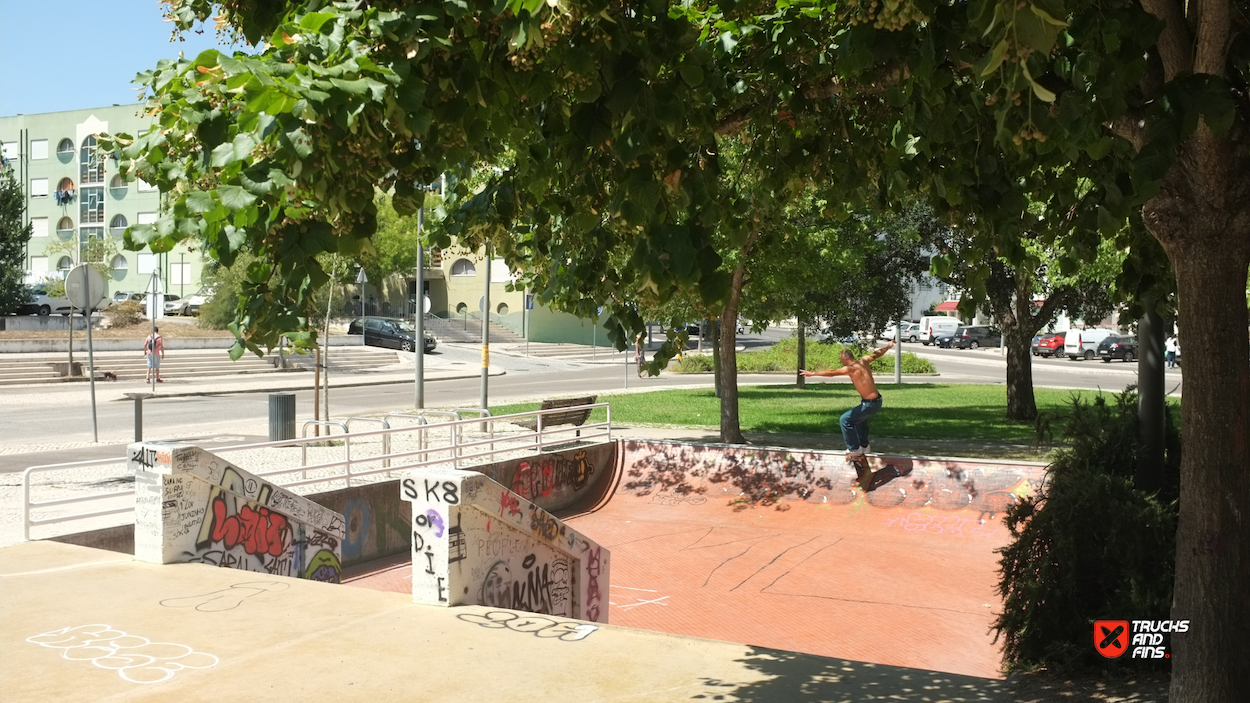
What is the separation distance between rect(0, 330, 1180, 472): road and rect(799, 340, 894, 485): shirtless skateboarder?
5.53 meters

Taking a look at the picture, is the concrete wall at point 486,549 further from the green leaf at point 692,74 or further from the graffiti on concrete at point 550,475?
the graffiti on concrete at point 550,475

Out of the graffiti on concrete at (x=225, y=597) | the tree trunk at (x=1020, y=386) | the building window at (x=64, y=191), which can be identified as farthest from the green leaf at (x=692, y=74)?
the building window at (x=64, y=191)

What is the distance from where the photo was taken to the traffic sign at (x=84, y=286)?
16.8m

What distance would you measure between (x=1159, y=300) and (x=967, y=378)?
1308 inches

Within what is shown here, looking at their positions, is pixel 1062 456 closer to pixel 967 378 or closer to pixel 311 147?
pixel 311 147

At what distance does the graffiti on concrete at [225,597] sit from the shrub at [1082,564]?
551cm

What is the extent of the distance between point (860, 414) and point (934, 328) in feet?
169

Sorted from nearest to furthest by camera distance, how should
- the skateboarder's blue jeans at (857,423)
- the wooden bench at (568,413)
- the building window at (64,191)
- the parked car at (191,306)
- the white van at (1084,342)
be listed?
1. the skateboarder's blue jeans at (857,423)
2. the wooden bench at (568,413)
3. the white van at (1084,342)
4. the parked car at (191,306)
5. the building window at (64,191)

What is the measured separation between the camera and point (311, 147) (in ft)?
11.2

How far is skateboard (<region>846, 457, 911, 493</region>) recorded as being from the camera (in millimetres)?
14281

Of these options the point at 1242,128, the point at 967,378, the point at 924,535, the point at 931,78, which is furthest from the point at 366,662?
the point at 967,378

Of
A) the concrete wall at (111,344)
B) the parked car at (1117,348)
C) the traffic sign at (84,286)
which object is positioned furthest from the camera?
the parked car at (1117,348)

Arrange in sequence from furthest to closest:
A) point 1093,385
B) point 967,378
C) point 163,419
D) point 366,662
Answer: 1. point 967,378
2. point 1093,385
3. point 163,419
4. point 366,662

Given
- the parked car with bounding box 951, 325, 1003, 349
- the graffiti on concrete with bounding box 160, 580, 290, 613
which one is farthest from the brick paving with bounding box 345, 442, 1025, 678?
the parked car with bounding box 951, 325, 1003, 349
